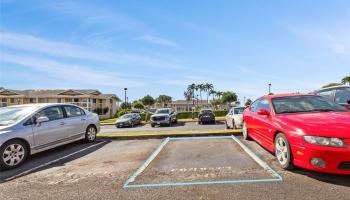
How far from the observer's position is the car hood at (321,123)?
3871 mm

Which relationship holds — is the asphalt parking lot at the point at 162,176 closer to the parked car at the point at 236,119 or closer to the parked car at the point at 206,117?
the parked car at the point at 236,119

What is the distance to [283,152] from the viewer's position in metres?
4.62

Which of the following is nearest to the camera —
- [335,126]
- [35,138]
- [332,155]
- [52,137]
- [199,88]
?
[332,155]

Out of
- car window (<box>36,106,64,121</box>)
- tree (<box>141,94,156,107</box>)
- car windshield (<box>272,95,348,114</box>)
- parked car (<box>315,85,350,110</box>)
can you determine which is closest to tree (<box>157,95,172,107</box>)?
tree (<box>141,94,156,107</box>)

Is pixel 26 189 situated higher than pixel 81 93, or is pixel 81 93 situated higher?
pixel 81 93

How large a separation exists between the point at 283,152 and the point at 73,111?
21.5ft

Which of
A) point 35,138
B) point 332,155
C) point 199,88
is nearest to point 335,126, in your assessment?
point 332,155

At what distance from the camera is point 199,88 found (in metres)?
134

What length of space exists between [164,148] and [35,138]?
340 centimetres

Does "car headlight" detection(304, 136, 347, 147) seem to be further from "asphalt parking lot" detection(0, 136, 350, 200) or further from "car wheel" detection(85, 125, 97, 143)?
"car wheel" detection(85, 125, 97, 143)

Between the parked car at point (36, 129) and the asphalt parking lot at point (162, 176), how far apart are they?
350mm

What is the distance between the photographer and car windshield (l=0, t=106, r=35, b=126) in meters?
6.18

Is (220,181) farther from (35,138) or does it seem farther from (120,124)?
(120,124)

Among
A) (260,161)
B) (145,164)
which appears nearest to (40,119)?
(145,164)
